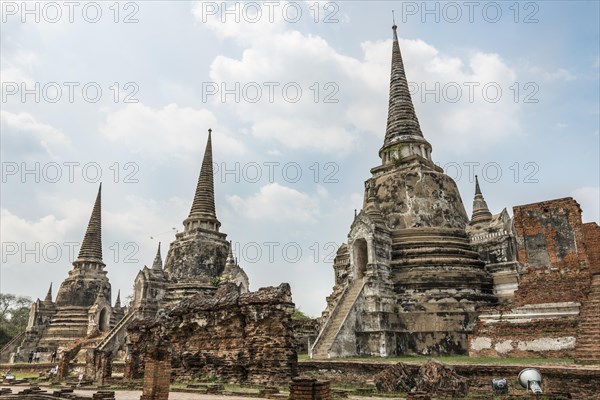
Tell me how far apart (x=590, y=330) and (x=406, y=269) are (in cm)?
988

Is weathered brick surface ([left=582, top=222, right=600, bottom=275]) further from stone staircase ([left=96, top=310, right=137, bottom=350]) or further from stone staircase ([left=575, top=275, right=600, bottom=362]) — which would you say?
stone staircase ([left=96, top=310, right=137, bottom=350])

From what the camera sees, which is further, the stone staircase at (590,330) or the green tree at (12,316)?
the green tree at (12,316)

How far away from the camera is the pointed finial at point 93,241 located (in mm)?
43344

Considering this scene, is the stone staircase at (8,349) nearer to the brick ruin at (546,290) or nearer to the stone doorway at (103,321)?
the stone doorway at (103,321)

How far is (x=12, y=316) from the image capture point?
62.8 meters

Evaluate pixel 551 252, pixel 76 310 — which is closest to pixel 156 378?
pixel 551 252

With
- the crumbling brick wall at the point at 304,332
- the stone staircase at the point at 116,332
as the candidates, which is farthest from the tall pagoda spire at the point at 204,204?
the crumbling brick wall at the point at 304,332

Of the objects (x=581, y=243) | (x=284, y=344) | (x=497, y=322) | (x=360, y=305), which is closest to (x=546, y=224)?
(x=581, y=243)

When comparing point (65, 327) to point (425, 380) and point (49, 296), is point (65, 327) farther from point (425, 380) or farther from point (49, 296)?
point (425, 380)

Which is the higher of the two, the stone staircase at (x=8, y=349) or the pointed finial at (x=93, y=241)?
the pointed finial at (x=93, y=241)

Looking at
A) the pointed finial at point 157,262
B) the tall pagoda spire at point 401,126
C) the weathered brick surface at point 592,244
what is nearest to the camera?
the weathered brick surface at point 592,244

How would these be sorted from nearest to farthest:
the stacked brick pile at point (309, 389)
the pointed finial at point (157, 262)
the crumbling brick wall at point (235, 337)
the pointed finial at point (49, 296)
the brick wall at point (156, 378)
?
the stacked brick pile at point (309, 389), the brick wall at point (156, 378), the crumbling brick wall at point (235, 337), the pointed finial at point (157, 262), the pointed finial at point (49, 296)

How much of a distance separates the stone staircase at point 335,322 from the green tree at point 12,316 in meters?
40.3

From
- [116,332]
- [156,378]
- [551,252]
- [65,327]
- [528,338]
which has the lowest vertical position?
A: [156,378]
